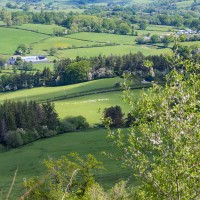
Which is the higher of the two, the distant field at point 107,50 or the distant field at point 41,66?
the distant field at point 107,50

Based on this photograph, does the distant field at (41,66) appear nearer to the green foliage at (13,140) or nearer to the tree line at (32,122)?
the tree line at (32,122)

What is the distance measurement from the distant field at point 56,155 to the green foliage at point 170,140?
32.1 m

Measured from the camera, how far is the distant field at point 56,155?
57.9 meters

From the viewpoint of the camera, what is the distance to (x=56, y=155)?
73.7 m

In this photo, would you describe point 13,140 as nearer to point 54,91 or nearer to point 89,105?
point 89,105

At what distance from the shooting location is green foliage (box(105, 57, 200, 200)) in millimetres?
18516

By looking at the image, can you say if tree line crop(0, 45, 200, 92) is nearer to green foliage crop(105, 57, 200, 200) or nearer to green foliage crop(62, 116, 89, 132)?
green foliage crop(62, 116, 89, 132)

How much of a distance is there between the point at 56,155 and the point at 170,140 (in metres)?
56.0

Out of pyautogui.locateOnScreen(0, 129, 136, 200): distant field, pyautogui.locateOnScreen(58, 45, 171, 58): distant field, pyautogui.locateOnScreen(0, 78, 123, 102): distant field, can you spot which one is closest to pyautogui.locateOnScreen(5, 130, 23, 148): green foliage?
pyautogui.locateOnScreen(0, 129, 136, 200): distant field

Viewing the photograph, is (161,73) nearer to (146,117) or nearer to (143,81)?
(143,81)

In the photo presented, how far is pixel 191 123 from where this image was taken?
1925cm

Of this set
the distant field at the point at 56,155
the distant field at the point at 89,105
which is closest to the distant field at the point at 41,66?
the distant field at the point at 89,105

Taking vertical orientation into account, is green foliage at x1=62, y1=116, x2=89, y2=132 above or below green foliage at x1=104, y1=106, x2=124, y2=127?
below

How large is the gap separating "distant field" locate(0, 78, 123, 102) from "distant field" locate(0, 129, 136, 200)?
3747 cm
